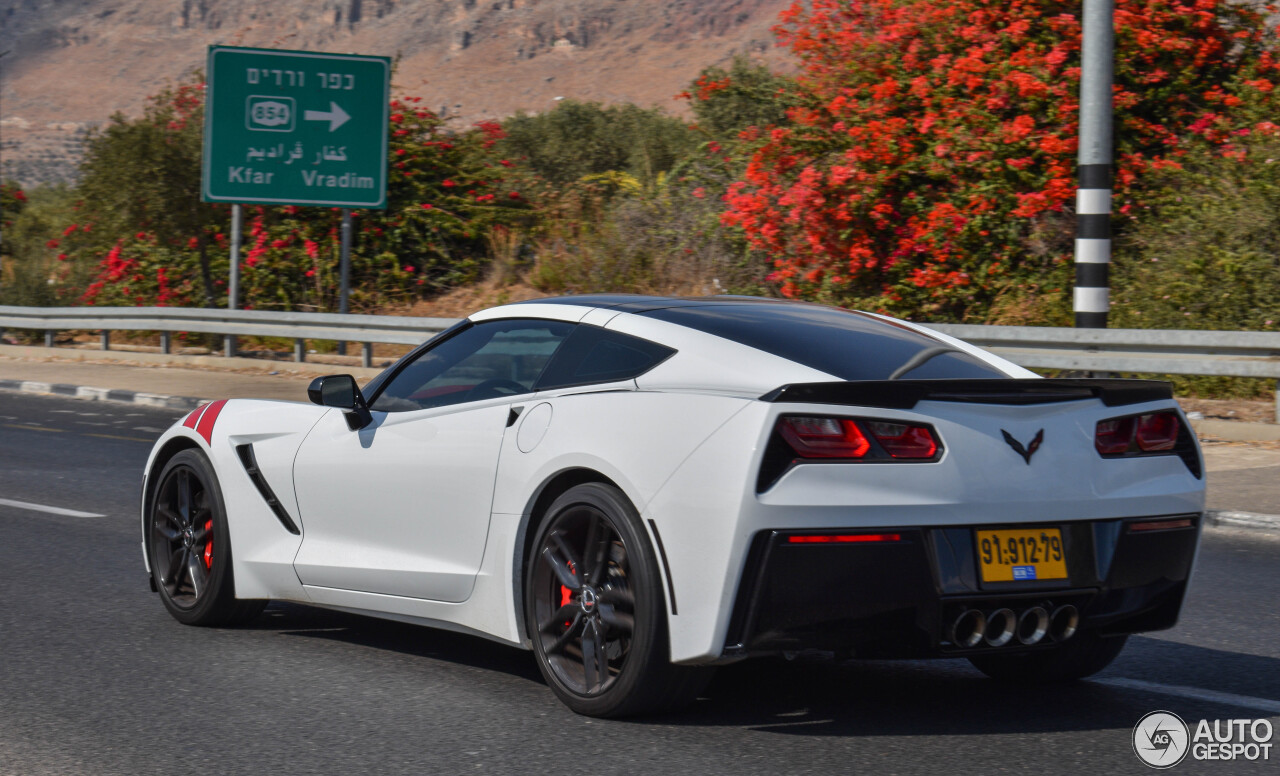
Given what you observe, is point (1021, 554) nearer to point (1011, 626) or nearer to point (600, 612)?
point (1011, 626)

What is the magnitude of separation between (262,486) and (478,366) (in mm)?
1200

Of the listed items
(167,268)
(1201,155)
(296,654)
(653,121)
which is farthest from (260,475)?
(653,121)

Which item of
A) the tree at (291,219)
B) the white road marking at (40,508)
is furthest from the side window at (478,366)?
the tree at (291,219)

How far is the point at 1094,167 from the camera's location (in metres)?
13.1

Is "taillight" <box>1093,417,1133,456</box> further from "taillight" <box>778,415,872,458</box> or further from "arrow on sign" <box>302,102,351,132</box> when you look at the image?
"arrow on sign" <box>302,102,351,132</box>

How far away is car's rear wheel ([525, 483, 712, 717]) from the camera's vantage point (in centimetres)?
466

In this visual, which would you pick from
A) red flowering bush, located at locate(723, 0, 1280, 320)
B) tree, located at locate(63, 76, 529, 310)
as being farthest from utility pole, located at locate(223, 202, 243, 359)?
red flowering bush, located at locate(723, 0, 1280, 320)

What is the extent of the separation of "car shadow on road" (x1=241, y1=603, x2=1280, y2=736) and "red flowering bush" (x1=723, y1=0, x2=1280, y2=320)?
38.8 ft

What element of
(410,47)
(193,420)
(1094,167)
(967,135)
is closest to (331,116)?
(967,135)

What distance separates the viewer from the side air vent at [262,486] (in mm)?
6176

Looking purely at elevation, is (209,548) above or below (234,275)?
below

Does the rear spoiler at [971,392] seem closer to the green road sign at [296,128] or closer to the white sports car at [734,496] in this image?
the white sports car at [734,496]

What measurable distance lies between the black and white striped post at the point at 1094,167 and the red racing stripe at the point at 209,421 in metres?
8.68

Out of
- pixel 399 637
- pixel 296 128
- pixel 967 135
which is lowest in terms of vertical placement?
pixel 399 637
